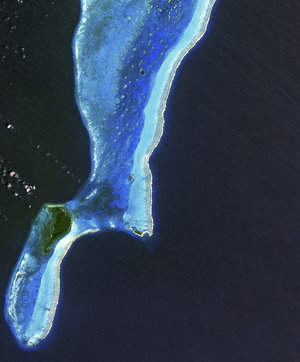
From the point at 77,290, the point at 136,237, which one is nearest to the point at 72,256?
the point at 77,290

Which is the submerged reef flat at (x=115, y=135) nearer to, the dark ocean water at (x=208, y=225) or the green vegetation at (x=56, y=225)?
the green vegetation at (x=56, y=225)

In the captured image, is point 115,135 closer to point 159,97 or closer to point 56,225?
point 159,97

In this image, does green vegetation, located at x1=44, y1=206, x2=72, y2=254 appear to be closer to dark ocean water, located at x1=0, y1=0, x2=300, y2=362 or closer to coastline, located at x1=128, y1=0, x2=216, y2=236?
dark ocean water, located at x1=0, y1=0, x2=300, y2=362

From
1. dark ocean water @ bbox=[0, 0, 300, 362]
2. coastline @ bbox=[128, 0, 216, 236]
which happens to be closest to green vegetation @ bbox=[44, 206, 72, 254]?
dark ocean water @ bbox=[0, 0, 300, 362]

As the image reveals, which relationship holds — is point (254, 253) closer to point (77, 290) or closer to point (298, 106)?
point (298, 106)

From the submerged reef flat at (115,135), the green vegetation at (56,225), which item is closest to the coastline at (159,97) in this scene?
the submerged reef flat at (115,135)
